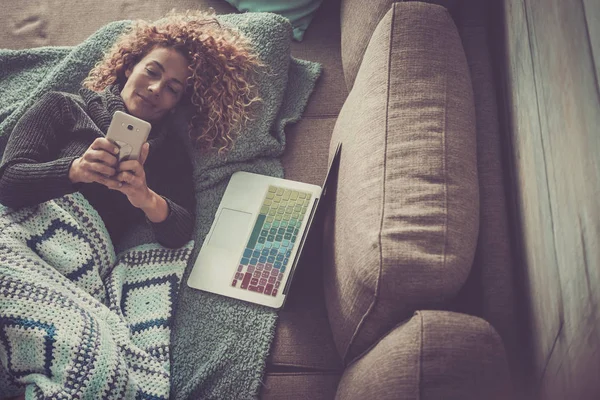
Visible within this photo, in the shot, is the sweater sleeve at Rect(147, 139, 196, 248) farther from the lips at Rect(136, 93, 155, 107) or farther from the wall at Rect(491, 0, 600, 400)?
the wall at Rect(491, 0, 600, 400)

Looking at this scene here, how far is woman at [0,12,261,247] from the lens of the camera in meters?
1.17

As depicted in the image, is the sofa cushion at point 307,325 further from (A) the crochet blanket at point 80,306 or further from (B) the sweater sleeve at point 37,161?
(B) the sweater sleeve at point 37,161

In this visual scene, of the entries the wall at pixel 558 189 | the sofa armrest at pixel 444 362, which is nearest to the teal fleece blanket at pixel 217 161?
the sofa armrest at pixel 444 362

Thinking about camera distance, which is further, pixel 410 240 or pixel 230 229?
pixel 230 229

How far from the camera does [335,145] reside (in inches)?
49.8

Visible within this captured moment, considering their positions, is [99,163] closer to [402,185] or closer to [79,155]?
[79,155]

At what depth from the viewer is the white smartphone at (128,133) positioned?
1.06 m

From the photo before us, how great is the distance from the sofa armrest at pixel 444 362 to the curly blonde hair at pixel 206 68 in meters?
0.79

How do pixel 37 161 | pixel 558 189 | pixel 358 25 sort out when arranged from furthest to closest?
1. pixel 358 25
2. pixel 37 161
3. pixel 558 189

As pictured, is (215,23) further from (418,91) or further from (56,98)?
(418,91)

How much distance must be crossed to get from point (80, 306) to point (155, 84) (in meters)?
0.60

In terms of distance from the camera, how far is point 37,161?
1.25m

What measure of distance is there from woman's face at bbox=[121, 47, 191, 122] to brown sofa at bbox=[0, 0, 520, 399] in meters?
0.46

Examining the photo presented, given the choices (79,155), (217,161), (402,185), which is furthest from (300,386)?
(79,155)
